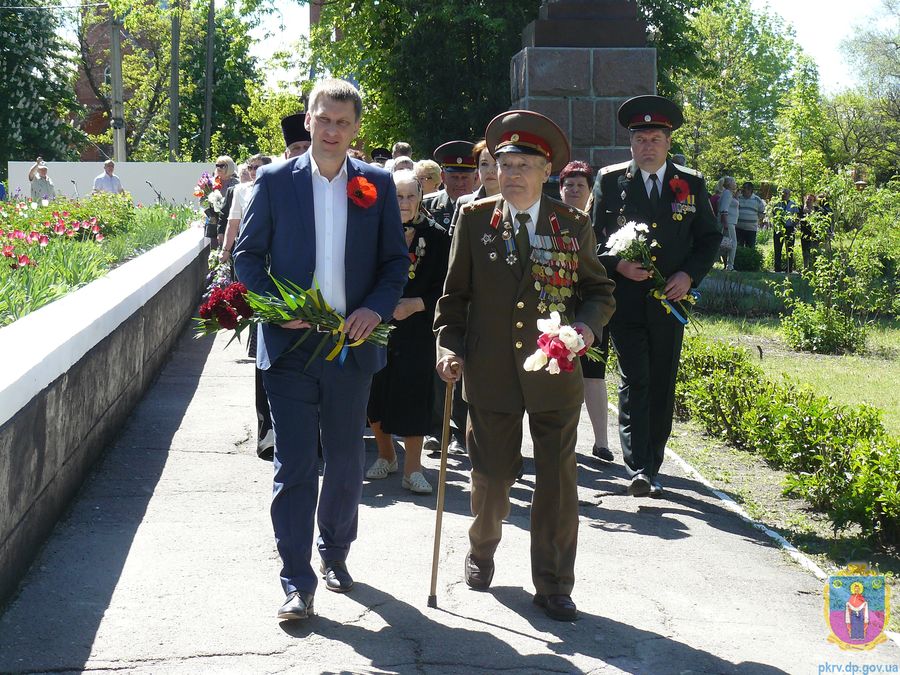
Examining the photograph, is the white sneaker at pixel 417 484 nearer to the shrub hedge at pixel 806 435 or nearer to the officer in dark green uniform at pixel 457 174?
the shrub hedge at pixel 806 435

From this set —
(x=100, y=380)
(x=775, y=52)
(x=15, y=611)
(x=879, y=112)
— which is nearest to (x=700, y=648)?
(x=15, y=611)

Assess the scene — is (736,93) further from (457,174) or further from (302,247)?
(302,247)

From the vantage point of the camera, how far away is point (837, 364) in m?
12.8

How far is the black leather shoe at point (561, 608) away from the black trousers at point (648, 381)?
2374 millimetres

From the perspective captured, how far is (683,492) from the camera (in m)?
7.51

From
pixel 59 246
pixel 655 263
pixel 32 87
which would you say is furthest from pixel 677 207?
pixel 32 87

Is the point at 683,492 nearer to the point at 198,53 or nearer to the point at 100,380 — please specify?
the point at 100,380

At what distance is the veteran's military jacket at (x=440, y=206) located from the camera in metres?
8.57

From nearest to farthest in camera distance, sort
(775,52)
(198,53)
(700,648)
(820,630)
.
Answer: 1. (700,648)
2. (820,630)
3. (198,53)
4. (775,52)

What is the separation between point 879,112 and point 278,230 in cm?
4354

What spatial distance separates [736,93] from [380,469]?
173 ft

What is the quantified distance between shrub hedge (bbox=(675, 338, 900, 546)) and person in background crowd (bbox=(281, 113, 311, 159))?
3.30 m

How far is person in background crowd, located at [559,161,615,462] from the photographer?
26.9 feet

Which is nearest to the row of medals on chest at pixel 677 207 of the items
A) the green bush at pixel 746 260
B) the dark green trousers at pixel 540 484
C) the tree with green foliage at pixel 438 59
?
the dark green trousers at pixel 540 484
